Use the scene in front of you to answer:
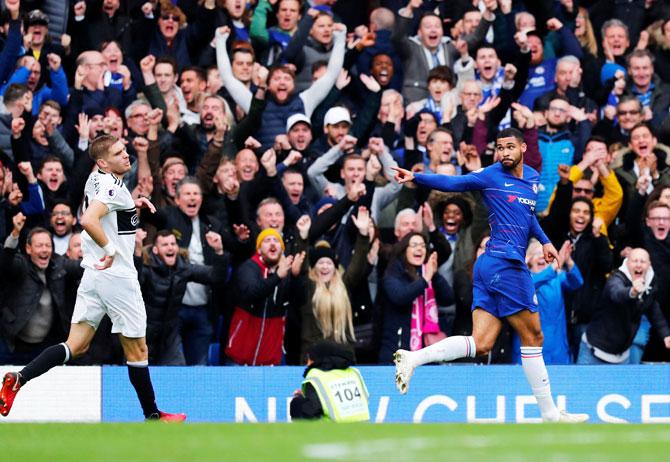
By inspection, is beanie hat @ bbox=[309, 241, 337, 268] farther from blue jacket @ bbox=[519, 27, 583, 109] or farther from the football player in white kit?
blue jacket @ bbox=[519, 27, 583, 109]

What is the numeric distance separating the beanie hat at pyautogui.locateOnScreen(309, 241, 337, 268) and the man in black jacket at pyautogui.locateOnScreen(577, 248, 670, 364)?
2.95 metres

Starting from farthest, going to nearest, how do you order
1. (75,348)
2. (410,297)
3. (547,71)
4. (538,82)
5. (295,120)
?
(547,71) → (538,82) → (295,120) → (410,297) → (75,348)

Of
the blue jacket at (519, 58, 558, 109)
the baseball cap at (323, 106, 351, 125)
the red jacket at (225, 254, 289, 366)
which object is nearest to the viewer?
the red jacket at (225, 254, 289, 366)

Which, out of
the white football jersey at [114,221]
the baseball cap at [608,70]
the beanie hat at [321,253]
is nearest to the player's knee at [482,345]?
the white football jersey at [114,221]

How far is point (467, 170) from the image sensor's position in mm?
16984

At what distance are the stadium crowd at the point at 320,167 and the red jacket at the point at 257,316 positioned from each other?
0.08ft

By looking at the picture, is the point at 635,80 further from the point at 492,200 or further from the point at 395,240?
the point at 492,200

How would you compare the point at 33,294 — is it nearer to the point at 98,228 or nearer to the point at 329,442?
the point at 98,228

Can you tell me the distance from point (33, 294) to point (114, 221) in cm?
357

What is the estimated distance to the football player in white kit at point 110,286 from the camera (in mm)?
11773

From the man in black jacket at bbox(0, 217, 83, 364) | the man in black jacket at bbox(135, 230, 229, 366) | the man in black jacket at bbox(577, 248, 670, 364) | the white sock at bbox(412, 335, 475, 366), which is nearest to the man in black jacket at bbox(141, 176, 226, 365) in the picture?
the man in black jacket at bbox(135, 230, 229, 366)

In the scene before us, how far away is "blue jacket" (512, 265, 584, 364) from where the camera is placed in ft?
51.3

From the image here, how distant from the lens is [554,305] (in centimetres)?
1569

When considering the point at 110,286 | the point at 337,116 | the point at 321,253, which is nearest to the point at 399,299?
the point at 321,253
